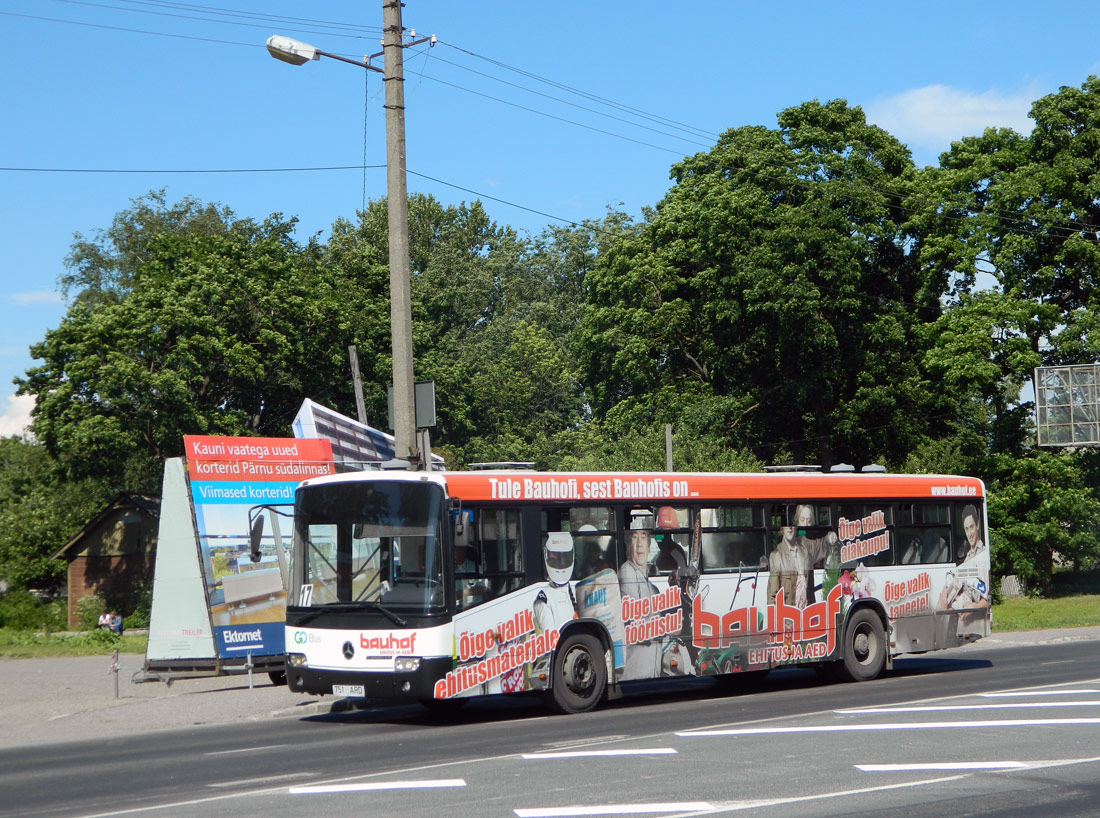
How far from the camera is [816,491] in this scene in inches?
725

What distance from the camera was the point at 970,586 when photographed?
20.5 m

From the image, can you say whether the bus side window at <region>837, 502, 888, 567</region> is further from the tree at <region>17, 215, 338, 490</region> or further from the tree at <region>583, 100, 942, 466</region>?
the tree at <region>17, 215, 338, 490</region>

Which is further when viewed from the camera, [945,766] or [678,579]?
[678,579]

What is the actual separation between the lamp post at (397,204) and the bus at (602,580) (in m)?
1.74

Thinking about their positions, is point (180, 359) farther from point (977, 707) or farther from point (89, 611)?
point (977, 707)

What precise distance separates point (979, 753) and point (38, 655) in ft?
87.3

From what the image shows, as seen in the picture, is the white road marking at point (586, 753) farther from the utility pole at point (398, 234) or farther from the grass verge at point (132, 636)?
the grass verge at point (132, 636)

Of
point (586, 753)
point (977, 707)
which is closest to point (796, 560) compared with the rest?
point (977, 707)

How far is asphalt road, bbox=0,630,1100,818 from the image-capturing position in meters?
9.14

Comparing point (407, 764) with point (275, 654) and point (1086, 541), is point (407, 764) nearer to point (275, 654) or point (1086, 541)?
point (275, 654)

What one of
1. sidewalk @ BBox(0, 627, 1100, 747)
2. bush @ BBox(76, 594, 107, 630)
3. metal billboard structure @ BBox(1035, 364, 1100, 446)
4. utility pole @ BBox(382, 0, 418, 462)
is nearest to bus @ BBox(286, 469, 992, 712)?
utility pole @ BBox(382, 0, 418, 462)

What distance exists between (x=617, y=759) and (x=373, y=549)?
4.40 m

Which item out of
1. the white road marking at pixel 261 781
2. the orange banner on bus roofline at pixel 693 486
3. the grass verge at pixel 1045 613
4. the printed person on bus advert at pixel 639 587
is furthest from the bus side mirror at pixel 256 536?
the grass verge at pixel 1045 613

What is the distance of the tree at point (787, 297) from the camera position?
44844 millimetres
